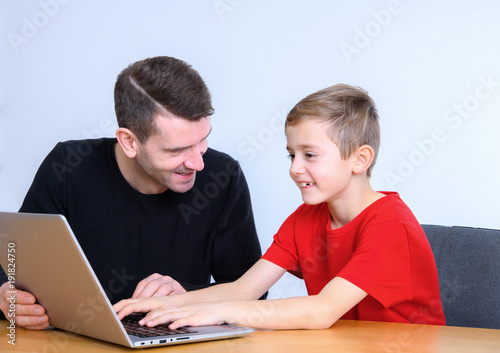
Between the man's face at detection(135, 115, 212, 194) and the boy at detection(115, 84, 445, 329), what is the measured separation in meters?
0.28

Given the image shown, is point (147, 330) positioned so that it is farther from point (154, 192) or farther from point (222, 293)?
point (154, 192)

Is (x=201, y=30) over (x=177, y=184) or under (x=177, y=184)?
over

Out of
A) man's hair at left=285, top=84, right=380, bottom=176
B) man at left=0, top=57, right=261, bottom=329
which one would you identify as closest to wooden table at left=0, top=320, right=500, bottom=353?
man's hair at left=285, top=84, right=380, bottom=176

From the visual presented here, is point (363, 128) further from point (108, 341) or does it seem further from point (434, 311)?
point (108, 341)

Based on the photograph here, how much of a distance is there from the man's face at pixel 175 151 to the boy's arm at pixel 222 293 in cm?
32

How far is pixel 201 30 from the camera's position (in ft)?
8.17

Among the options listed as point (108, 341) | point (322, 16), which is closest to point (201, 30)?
point (322, 16)

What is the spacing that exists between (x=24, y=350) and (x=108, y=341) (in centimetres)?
13

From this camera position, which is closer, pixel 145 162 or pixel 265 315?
pixel 265 315

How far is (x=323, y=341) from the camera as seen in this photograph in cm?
94

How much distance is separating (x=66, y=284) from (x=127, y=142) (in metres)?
0.72

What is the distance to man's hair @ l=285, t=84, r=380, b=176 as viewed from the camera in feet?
4.20

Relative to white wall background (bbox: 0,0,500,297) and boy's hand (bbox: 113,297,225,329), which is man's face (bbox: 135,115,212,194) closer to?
boy's hand (bbox: 113,297,225,329)

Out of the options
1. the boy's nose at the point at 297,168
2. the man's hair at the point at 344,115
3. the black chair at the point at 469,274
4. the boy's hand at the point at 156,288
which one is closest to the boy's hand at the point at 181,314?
the boy's hand at the point at 156,288
